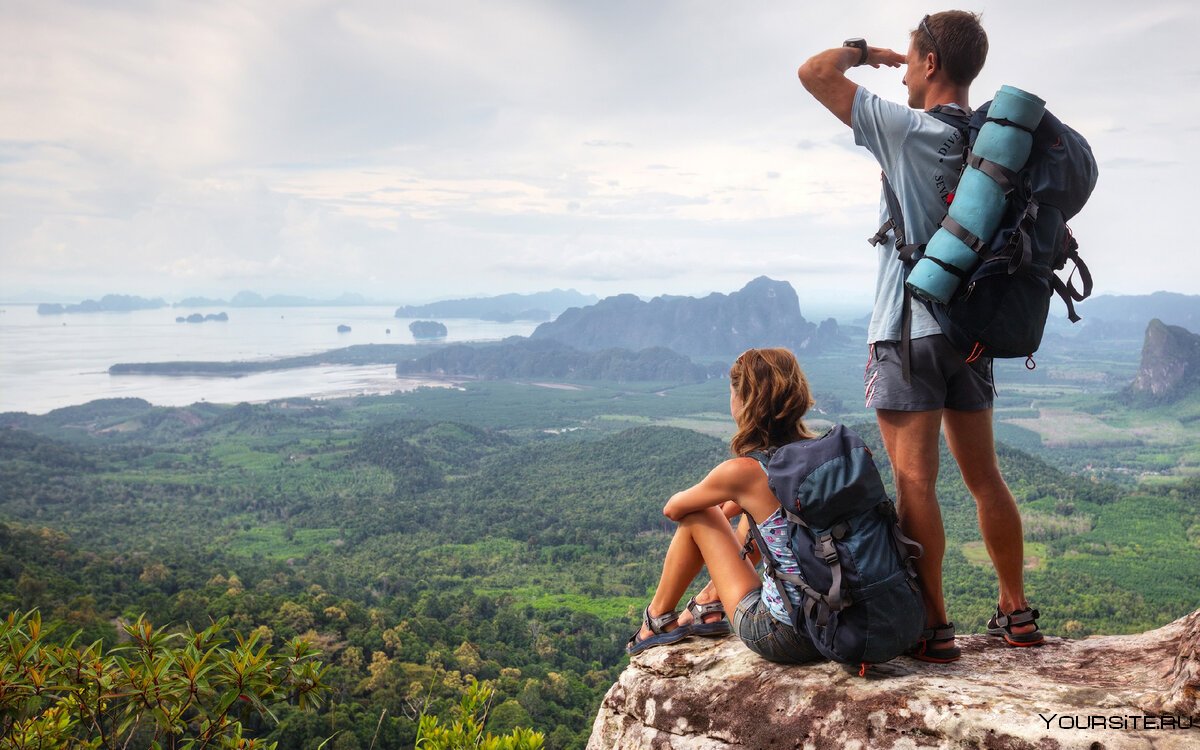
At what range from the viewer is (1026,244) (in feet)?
7.28

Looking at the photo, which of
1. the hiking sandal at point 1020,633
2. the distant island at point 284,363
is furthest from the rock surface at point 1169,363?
the distant island at point 284,363

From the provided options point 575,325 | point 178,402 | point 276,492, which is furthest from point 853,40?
point 575,325

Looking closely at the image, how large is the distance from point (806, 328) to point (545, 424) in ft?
333

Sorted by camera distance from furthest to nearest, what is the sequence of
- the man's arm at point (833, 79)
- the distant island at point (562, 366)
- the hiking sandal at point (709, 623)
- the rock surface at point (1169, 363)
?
1. the distant island at point (562, 366)
2. the rock surface at point (1169, 363)
3. the hiking sandal at point (709, 623)
4. the man's arm at point (833, 79)

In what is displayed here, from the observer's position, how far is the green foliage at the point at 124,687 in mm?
2703

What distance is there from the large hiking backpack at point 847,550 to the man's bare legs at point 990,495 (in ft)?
1.52

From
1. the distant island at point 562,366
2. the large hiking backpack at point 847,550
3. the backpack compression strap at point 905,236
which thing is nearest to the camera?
the backpack compression strap at point 905,236

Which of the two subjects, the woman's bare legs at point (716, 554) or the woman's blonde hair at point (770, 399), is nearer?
the woman's blonde hair at point (770, 399)

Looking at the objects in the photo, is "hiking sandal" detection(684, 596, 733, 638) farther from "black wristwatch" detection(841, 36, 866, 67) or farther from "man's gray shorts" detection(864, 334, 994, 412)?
"black wristwatch" detection(841, 36, 866, 67)

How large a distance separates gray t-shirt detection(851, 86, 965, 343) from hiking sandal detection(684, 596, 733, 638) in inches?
54.3

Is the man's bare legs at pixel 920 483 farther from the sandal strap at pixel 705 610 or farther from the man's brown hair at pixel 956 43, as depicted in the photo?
the man's brown hair at pixel 956 43

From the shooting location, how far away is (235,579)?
2594 centimetres

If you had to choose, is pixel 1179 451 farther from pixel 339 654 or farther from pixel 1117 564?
pixel 339 654

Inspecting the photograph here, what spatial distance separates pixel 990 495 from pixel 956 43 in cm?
160
